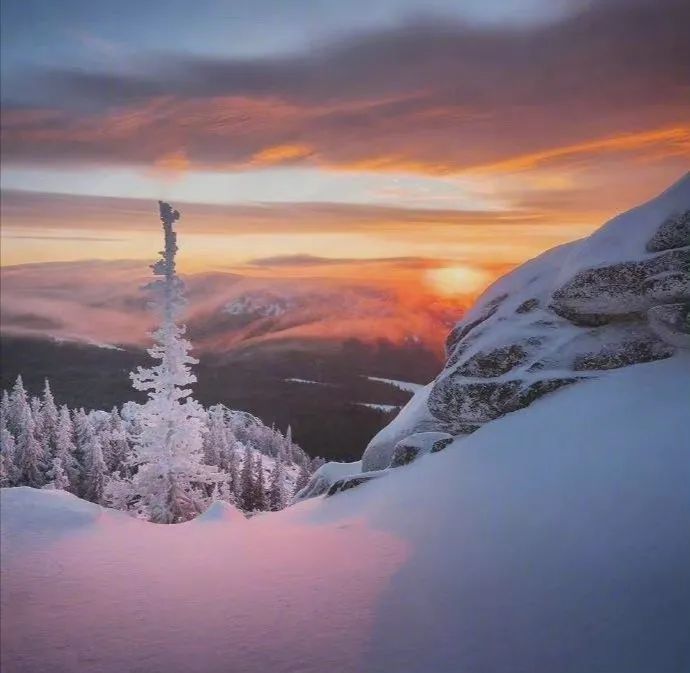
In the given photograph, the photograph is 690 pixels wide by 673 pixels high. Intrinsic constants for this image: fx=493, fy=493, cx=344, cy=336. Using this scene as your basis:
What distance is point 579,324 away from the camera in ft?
54.0

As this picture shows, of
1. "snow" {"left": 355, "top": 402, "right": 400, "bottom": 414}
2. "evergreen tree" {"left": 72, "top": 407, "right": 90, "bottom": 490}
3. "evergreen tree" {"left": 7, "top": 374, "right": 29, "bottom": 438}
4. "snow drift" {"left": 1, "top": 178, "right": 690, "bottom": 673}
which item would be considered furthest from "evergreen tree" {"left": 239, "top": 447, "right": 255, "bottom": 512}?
"snow" {"left": 355, "top": 402, "right": 400, "bottom": 414}

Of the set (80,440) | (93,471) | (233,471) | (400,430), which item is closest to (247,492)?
(93,471)

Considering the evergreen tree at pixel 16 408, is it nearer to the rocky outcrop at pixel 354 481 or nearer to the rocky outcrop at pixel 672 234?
the rocky outcrop at pixel 354 481

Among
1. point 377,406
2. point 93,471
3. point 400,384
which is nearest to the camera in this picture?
point 93,471

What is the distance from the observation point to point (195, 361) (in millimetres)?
19672

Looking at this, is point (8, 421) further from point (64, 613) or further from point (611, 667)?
point (611, 667)

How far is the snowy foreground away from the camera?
17.0ft

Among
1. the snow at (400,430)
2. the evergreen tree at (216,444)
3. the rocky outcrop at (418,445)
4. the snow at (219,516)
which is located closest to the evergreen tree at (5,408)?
the evergreen tree at (216,444)

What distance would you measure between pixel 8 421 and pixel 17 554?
1769 inches

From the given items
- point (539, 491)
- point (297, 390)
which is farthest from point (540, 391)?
point (297, 390)

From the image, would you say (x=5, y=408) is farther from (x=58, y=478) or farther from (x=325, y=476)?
(x=325, y=476)

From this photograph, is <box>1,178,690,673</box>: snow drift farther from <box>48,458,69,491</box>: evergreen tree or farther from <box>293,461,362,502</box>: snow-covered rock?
<box>48,458,69,491</box>: evergreen tree

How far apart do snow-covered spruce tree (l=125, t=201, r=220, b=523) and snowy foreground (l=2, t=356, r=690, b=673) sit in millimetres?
10717

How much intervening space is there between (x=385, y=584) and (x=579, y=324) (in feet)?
41.2
